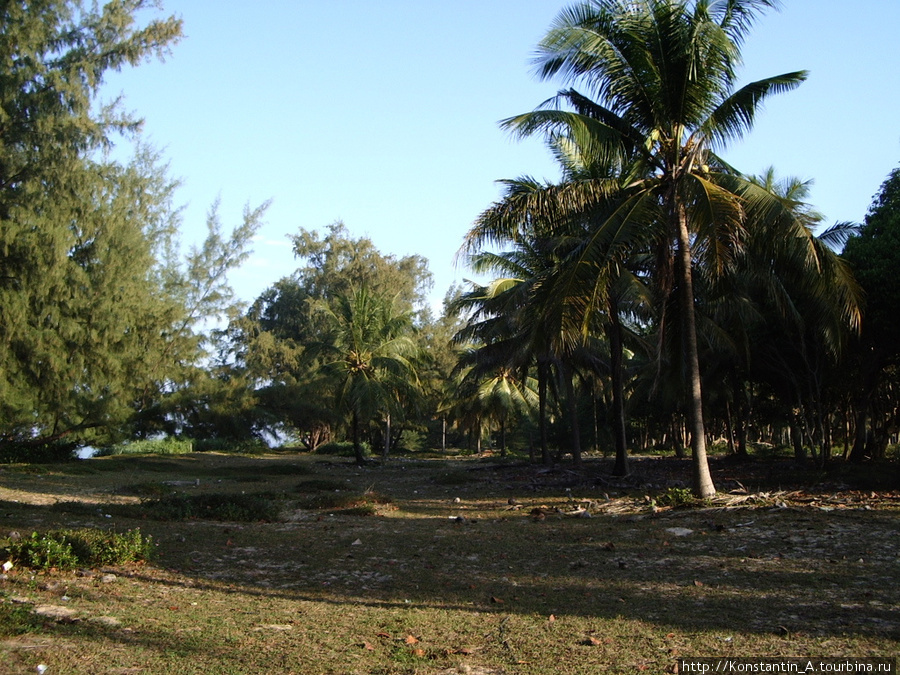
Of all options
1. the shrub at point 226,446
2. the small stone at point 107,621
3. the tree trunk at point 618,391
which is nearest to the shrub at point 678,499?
the tree trunk at point 618,391

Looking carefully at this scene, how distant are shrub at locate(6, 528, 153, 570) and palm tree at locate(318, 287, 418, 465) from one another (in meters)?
21.9

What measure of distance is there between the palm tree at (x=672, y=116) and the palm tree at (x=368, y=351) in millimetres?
18919

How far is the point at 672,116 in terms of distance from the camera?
41.8 ft

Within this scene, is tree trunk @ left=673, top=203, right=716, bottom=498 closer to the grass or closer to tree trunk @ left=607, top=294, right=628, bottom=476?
the grass

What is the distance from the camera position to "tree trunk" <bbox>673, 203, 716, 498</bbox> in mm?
12734

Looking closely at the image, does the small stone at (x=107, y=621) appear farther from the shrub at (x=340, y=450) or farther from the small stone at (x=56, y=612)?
the shrub at (x=340, y=450)

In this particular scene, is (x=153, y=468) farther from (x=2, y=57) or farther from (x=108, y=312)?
(x=2, y=57)

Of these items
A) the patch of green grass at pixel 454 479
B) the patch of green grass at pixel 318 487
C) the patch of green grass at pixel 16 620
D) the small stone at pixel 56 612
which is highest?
the patch of green grass at pixel 16 620

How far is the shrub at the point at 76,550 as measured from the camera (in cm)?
741

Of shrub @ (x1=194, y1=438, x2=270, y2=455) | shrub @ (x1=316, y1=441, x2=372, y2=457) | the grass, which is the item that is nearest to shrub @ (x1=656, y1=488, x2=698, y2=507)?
the grass

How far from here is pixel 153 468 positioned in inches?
1074

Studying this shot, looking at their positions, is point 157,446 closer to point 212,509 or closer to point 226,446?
point 226,446

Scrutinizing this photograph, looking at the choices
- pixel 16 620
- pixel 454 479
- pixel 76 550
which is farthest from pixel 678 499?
pixel 16 620

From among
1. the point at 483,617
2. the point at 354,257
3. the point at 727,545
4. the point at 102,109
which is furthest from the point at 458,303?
the point at 354,257
